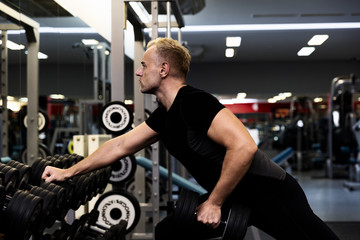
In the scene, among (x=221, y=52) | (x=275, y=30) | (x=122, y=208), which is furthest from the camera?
(x=221, y=52)

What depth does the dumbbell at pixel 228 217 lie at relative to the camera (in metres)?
1.40

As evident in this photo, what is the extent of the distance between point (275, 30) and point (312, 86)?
2.18m

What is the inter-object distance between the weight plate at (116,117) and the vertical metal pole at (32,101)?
532 mm

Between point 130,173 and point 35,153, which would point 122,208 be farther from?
point 35,153

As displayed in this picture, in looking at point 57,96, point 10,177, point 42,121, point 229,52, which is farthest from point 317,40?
point 10,177

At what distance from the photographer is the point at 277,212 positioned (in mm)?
1437

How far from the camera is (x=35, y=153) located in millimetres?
2977

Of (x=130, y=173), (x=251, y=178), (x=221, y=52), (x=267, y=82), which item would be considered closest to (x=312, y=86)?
(x=267, y=82)

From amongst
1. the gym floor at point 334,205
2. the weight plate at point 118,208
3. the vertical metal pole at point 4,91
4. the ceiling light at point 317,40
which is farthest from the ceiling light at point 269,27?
the vertical metal pole at point 4,91

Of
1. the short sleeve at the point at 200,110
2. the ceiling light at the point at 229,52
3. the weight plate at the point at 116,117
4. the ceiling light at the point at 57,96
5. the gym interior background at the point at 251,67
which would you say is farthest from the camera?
the ceiling light at the point at 229,52

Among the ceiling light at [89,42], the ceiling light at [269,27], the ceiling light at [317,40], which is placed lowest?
the ceiling light at [89,42]

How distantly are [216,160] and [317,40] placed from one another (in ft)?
16.9

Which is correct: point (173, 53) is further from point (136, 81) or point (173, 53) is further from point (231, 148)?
point (136, 81)

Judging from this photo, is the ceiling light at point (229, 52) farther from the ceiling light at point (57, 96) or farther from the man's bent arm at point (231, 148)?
the man's bent arm at point (231, 148)
